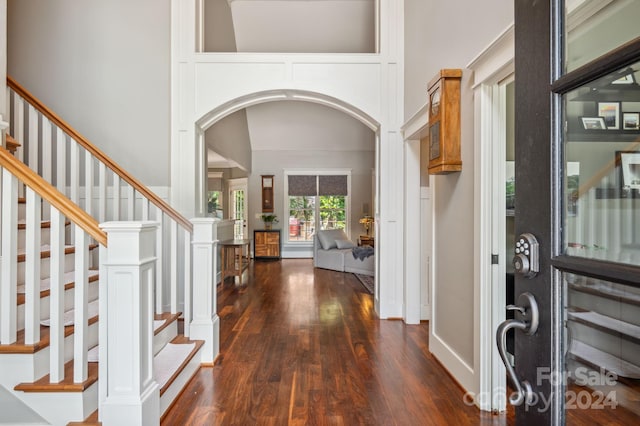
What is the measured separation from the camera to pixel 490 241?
91.7 inches

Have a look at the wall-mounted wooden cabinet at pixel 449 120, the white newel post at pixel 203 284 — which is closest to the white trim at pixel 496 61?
the wall-mounted wooden cabinet at pixel 449 120

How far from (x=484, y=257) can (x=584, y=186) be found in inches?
67.3

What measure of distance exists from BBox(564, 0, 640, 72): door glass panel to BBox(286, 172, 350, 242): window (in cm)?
930

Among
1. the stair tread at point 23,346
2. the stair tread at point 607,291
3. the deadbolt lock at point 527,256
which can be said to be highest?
the deadbolt lock at point 527,256

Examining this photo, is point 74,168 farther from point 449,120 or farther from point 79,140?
point 449,120

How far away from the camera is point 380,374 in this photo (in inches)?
111

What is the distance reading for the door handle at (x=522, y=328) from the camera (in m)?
0.81

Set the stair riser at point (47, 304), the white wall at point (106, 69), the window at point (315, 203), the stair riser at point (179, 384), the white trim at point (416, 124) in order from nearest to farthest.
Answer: the stair riser at point (47, 304), the stair riser at point (179, 384), the white trim at point (416, 124), the white wall at point (106, 69), the window at point (315, 203)

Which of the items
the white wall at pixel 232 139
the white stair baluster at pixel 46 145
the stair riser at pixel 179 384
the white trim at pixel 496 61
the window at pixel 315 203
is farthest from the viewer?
the window at pixel 315 203

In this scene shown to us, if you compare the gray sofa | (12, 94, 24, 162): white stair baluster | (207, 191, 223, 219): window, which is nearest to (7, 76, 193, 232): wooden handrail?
(12, 94, 24, 162): white stair baluster

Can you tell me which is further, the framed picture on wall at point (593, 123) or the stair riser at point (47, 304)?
the stair riser at point (47, 304)

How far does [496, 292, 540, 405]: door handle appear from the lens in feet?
2.64

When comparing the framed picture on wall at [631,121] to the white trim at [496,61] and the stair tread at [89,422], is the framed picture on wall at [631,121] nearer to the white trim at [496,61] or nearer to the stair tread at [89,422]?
the white trim at [496,61]

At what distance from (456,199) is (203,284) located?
2.03m
